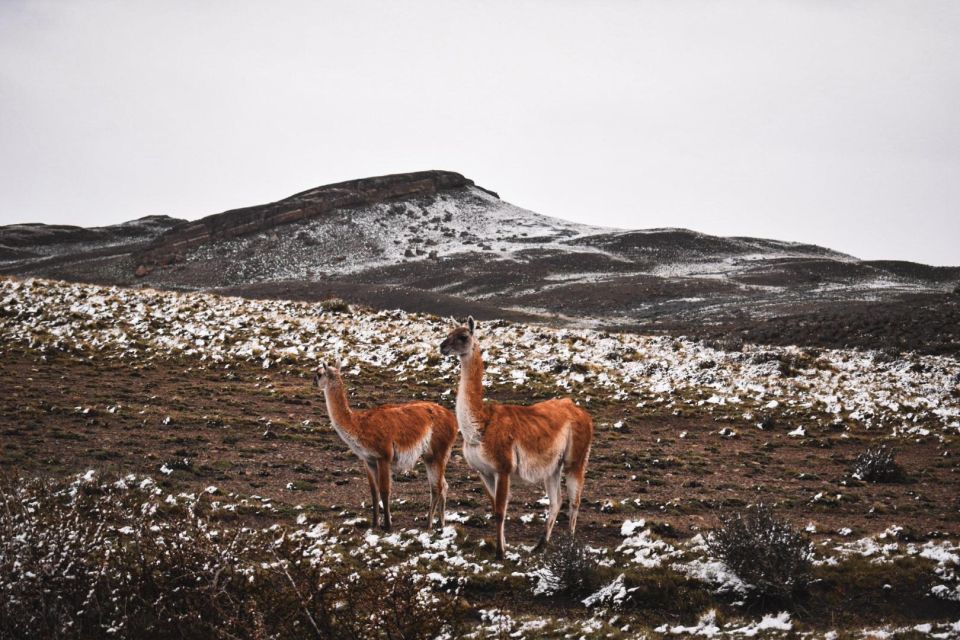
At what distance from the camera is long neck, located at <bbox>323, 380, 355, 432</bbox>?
9320 millimetres

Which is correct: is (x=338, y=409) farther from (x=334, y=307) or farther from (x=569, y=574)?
(x=334, y=307)

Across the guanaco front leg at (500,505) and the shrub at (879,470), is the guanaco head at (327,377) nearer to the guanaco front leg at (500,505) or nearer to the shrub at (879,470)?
the guanaco front leg at (500,505)

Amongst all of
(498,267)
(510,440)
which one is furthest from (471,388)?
(498,267)

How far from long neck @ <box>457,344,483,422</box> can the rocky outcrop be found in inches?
4020

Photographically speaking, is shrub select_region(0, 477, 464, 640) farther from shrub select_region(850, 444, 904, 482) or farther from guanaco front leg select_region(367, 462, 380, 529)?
shrub select_region(850, 444, 904, 482)

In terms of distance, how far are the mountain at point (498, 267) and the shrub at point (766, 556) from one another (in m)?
27.6

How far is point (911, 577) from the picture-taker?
666cm

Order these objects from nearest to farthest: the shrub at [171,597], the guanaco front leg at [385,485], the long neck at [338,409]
→ the shrub at [171,597], the guanaco front leg at [385,485], the long neck at [338,409]

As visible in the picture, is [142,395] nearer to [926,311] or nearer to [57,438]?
[57,438]

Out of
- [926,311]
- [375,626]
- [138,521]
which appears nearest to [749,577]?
[375,626]

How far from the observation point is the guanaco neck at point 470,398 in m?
7.89

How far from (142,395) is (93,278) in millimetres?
88756

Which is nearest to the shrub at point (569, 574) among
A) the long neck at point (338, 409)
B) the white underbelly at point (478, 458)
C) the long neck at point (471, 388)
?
the white underbelly at point (478, 458)

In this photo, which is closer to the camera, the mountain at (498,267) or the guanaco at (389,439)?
the guanaco at (389,439)
